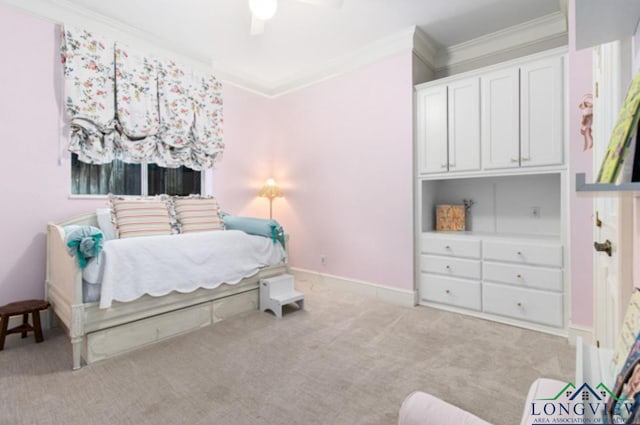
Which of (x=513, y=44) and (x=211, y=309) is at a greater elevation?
(x=513, y=44)

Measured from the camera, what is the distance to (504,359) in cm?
201

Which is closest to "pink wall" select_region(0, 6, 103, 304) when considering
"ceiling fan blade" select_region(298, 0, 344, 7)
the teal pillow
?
the teal pillow

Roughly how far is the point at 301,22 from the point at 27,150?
2.53m

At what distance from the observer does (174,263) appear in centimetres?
231

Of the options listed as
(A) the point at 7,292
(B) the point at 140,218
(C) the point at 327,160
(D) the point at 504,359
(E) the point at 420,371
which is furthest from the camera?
(C) the point at 327,160

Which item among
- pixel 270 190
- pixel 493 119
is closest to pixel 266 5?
pixel 493 119

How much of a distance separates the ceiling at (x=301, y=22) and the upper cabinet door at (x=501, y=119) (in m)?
0.62

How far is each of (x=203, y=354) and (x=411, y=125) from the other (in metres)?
2.63

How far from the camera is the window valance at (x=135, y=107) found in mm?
2678

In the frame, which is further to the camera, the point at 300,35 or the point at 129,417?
the point at 300,35

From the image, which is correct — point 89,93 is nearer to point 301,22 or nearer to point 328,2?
point 301,22

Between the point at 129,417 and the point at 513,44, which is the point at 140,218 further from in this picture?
the point at 513,44

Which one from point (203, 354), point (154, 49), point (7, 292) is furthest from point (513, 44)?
point (7, 292)

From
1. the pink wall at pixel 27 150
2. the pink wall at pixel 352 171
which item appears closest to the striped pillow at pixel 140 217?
the pink wall at pixel 27 150
